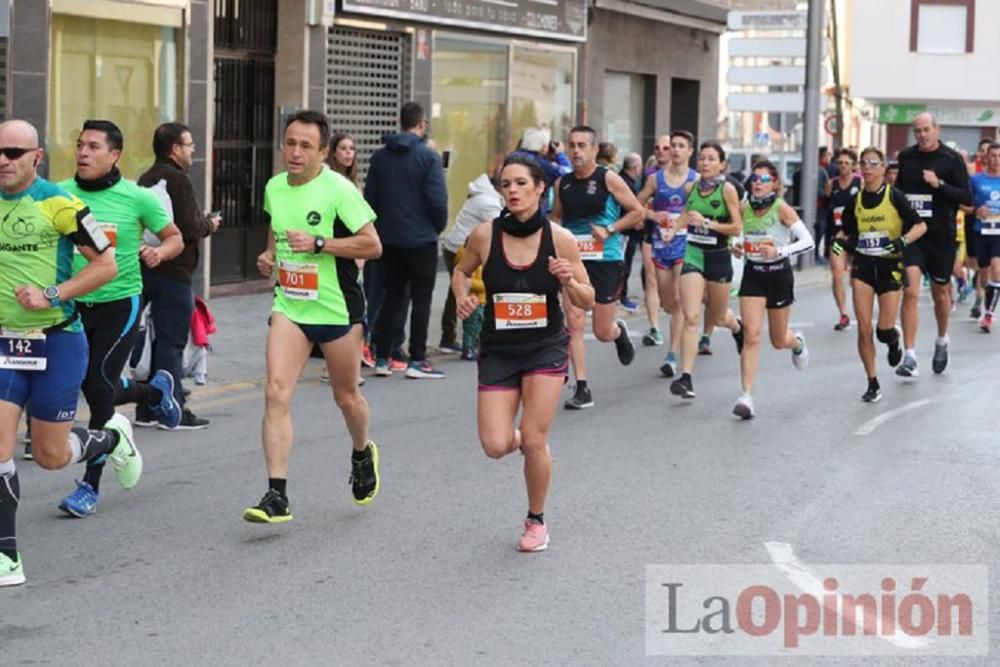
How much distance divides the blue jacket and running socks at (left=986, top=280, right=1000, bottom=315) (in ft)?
20.9

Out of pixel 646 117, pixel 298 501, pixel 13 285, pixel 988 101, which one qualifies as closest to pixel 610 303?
pixel 298 501

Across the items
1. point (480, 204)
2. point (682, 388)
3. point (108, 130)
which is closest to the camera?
point (108, 130)

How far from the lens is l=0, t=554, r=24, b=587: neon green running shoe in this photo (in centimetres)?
713

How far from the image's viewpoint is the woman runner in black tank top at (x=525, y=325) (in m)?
7.96

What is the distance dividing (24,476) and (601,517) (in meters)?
3.04

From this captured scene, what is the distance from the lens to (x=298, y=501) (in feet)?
29.6

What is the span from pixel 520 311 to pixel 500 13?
16.5m

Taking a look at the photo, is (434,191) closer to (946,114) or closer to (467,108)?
(467,108)

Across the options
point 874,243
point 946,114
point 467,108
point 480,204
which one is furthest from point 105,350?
point 946,114

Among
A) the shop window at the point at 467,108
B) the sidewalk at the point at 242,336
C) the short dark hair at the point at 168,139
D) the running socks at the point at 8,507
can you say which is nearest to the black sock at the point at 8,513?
the running socks at the point at 8,507

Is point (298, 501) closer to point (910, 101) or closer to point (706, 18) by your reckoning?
point (706, 18)

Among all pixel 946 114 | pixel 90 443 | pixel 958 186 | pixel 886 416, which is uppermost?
pixel 946 114

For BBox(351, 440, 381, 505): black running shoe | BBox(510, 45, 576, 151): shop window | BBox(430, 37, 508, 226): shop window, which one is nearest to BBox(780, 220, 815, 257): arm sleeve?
BBox(351, 440, 381, 505): black running shoe

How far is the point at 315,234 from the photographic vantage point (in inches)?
331
